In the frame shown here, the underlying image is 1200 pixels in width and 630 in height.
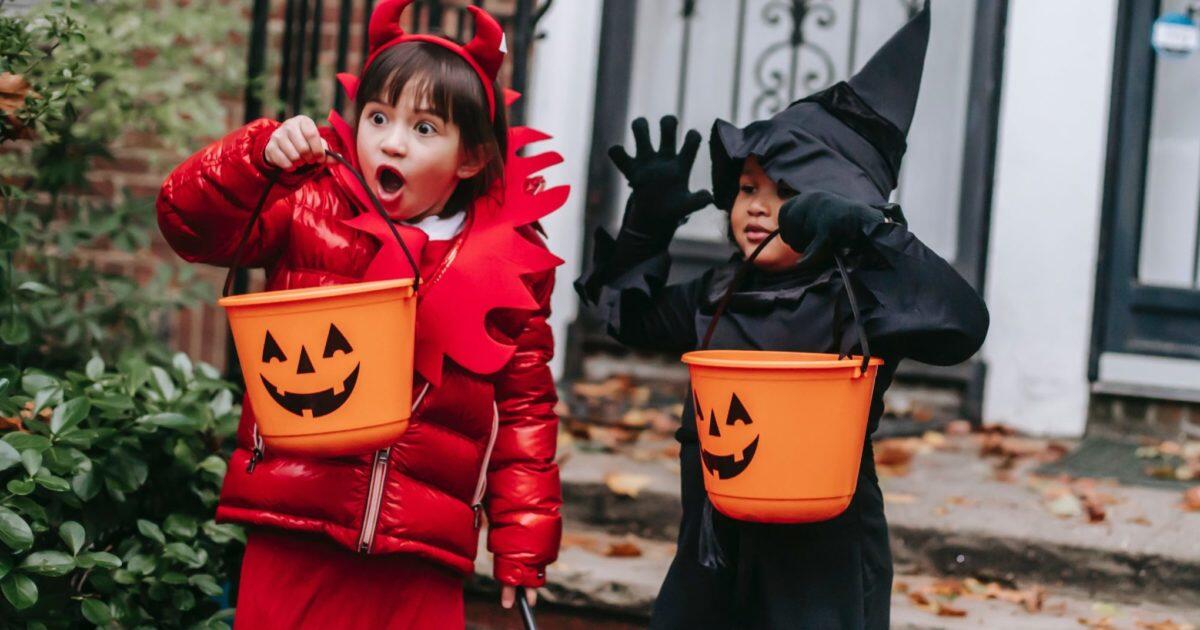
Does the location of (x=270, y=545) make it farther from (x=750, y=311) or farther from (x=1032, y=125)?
(x=1032, y=125)

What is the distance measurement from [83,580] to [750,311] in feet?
4.76

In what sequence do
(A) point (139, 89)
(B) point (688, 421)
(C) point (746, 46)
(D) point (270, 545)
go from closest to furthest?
(D) point (270, 545), (B) point (688, 421), (A) point (139, 89), (C) point (746, 46)

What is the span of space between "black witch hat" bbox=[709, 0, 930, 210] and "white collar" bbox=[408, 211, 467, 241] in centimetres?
51

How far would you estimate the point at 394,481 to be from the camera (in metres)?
2.13

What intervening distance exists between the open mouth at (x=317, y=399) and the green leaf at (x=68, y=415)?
0.75 m

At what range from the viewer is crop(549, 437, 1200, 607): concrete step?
10.8ft

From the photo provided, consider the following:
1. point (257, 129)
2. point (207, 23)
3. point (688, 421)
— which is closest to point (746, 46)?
point (207, 23)

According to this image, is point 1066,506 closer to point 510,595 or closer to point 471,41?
point 510,595

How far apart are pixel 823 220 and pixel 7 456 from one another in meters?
1.49

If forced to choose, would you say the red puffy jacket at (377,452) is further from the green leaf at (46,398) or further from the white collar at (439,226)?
Result: the green leaf at (46,398)

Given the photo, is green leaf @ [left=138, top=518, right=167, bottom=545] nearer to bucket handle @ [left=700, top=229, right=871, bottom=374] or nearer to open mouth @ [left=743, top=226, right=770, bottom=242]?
bucket handle @ [left=700, top=229, right=871, bottom=374]

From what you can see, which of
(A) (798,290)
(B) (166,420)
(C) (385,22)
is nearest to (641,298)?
(A) (798,290)

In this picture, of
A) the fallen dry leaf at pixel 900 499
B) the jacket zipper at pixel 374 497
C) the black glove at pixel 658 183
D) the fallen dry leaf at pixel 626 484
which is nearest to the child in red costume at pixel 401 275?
the jacket zipper at pixel 374 497

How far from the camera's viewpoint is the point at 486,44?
7.05 ft
